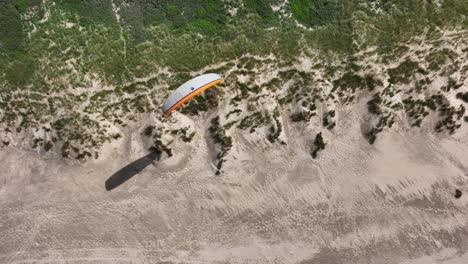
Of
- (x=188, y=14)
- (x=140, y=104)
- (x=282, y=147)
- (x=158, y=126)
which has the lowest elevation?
(x=282, y=147)

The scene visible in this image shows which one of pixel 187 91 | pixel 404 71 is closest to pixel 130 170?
pixel 187 91

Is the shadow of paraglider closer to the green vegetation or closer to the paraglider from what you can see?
the paraglider

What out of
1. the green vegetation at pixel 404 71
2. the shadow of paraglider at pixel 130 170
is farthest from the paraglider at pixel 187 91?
the green vegetation at pixel 404 71

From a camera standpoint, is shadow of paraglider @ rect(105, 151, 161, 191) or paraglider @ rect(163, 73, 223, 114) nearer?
paraglider @ rect(163, 73, 223, 114)

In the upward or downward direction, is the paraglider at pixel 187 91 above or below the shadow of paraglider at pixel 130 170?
above

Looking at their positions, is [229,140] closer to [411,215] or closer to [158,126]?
[158,126]

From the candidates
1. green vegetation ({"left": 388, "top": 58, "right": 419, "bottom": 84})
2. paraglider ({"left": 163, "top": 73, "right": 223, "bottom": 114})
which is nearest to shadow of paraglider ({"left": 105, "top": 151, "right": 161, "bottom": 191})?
paraglider ({"left": 163, "top": 73, "right": 223, "bottom": 114})

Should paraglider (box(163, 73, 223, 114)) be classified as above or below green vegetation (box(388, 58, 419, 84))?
above

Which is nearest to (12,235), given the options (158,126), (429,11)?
(158,126)

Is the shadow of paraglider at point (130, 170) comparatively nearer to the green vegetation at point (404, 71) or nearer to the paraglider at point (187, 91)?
the paraglider at point (187, 91)
